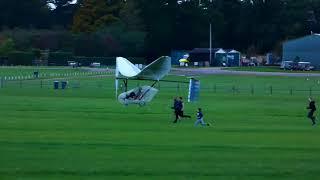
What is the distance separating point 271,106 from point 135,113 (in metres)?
11.9

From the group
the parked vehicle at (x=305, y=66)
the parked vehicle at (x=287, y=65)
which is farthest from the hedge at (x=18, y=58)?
the parked vehicle at (x=305, y=66)

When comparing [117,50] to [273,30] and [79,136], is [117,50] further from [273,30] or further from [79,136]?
[79,136]

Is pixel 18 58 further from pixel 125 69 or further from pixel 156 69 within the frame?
pixel 156 69

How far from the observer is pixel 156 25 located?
454 feet

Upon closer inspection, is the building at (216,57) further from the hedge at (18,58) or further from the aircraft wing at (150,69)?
the aircraft wing at (150,69)

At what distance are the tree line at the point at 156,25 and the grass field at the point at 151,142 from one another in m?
86.8

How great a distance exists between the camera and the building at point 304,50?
12344cm

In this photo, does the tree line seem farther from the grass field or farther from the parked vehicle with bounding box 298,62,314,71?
the grass field

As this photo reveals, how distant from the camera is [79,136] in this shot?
27.2 metres

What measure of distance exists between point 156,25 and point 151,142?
372ft

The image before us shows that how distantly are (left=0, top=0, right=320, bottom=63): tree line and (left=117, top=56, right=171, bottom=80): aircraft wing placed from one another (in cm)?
8482

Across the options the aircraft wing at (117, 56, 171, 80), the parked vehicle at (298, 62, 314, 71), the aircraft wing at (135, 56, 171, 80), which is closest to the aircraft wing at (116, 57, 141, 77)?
the aircraft wing at (117, 56, 171, 80)

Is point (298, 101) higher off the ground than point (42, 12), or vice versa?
point (42, 12)

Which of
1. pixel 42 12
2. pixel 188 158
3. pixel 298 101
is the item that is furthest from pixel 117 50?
pixel 188 158
